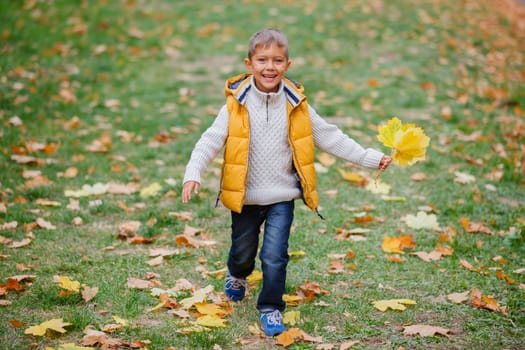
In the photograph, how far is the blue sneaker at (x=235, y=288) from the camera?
3475 millimetres

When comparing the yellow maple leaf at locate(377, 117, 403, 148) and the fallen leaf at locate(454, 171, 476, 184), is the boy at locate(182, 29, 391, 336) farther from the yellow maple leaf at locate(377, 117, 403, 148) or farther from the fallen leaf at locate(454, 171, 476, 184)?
the fallen leaf at locate(454, 171, 476, 184)

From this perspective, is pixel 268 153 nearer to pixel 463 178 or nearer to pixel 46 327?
pixel 46 327

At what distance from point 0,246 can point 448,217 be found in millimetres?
3299

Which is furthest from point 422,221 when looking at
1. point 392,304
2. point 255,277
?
point 255,277

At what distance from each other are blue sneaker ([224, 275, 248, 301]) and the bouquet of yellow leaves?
1126mm

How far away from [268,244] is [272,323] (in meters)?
0.41

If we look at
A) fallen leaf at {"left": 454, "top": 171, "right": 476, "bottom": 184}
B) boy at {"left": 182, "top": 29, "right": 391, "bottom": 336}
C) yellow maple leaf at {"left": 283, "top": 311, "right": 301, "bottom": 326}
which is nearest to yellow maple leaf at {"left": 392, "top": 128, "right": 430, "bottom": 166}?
boy at {"left": 182, "top": 29, "right": 391, "bottom": 336}

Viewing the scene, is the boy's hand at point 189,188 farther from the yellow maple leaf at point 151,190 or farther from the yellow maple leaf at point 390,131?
the yellow maple leaf at point 151,190

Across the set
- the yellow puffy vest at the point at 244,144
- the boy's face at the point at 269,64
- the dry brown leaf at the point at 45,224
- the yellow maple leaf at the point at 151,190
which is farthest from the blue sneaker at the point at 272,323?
the yellow maple leaf at the point at 151,190

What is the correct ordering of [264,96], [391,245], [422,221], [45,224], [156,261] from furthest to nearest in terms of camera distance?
[422,221]
[45,224]
[391,245]
[156,261]
[264,96]

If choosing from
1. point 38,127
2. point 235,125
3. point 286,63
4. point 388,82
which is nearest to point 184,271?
point 235,125

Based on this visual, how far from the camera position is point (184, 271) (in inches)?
152

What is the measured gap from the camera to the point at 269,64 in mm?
3088

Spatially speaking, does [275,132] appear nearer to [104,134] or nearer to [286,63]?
[286,63]
